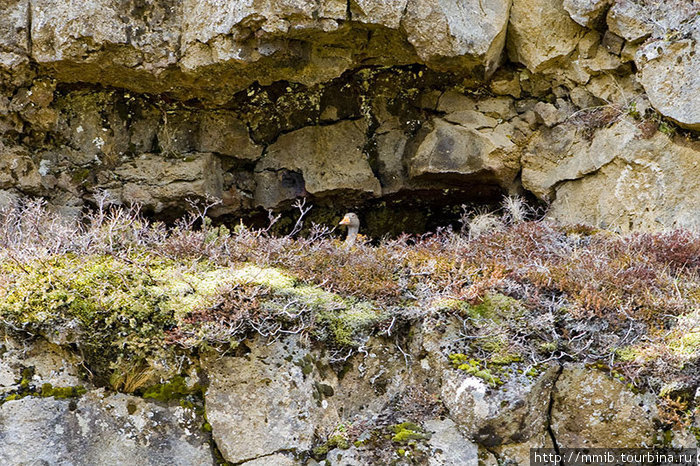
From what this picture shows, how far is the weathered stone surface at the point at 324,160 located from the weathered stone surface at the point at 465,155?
0.74m

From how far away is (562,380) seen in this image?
4.91m

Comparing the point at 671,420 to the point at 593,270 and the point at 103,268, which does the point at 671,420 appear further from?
the point at 103,268

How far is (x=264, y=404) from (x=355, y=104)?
519cm

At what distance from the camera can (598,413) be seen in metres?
4.79

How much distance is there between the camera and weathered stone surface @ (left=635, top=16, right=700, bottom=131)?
7.19 m

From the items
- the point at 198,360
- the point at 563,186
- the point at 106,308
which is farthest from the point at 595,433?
the point at 563,186

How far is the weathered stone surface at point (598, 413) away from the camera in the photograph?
4703 mm

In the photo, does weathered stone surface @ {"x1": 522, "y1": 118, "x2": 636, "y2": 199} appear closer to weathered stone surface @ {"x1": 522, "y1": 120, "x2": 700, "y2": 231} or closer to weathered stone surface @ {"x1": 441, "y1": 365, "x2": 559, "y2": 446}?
weathered stone surface @ {"x1": 522, "y1": 120, "x2": 700, "y2": 231}

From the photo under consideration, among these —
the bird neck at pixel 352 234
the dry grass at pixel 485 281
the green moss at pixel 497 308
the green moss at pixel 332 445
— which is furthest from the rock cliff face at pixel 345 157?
the bird neck at pixel 352 234

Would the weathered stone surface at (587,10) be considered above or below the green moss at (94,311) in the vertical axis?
above

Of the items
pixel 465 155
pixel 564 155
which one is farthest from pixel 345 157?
pixel 564 155

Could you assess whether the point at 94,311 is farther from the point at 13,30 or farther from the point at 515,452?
the point at 13,30

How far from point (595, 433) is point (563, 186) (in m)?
4.40

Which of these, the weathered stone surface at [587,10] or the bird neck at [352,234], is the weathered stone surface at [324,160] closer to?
the bird neck at [352,234]
